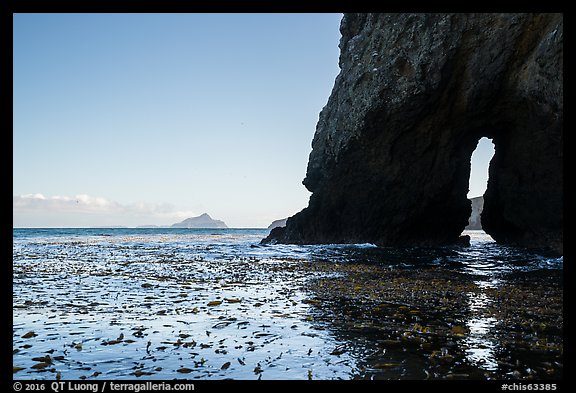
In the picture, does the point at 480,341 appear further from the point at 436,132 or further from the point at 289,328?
the point at 436,132

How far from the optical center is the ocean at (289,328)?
6301mm

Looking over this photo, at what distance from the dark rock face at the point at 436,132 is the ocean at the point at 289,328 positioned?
1377 centimetres

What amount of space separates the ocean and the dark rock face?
13.8 meters

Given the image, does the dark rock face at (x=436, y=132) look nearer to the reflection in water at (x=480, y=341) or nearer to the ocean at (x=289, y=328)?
the ocean at (x=289, y=328)

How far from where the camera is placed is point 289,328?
859 cm

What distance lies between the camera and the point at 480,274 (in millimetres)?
17203

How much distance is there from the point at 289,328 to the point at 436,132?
2749 cm

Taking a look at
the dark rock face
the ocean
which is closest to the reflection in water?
the ocean

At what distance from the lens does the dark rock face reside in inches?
1006

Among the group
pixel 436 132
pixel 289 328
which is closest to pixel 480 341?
pixel 289 328

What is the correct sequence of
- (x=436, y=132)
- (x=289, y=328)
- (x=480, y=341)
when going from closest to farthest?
(x=480, y=341), (x=289, y=328), (x=436, y=132)

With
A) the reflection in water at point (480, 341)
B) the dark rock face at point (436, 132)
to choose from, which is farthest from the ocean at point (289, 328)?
the dark rock face at point (436, 132)

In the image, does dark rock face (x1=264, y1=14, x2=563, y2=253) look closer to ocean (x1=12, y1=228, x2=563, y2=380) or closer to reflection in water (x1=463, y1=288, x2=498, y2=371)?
ocean (x1=12, y1=228, x2=563, y2=380)
